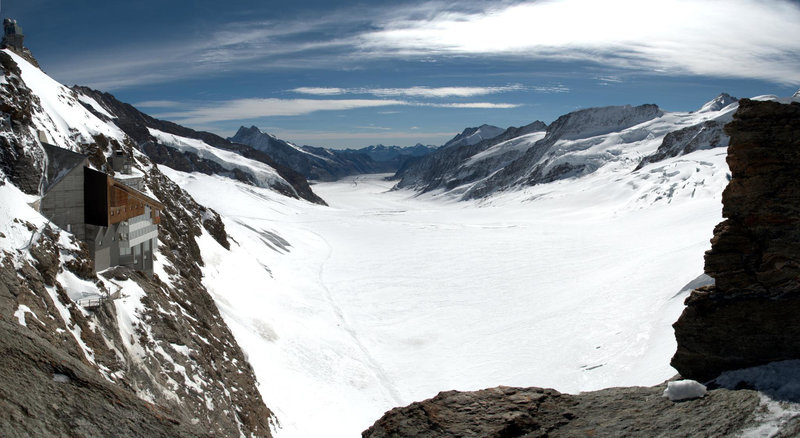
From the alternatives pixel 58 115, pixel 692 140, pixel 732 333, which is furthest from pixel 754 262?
pixel 692 140

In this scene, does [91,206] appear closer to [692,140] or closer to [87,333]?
[87,333]

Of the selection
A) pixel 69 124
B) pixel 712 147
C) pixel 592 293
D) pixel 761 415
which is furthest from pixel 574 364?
pixel 712 147

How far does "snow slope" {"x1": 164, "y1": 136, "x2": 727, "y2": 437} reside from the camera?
28.8 meters

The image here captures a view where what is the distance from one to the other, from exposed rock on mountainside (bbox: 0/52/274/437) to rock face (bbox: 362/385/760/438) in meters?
4.31

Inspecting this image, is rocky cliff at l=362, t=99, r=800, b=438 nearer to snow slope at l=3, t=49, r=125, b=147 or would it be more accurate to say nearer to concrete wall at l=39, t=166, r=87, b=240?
concrete wall at l=39, t=166, r=87, b=240

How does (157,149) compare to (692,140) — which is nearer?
(692,140)

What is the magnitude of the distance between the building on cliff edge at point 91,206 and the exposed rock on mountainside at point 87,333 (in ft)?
1.90

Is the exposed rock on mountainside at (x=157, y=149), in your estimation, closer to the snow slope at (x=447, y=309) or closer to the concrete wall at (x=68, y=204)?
the snow slope at (x=447, y=309)

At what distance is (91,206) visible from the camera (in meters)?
20.2

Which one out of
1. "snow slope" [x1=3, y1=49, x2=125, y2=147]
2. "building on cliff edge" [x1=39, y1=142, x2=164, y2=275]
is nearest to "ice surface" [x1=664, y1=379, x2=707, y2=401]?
"building on cliff edge" [x1=39, y1=142, x2=164, y2=275]

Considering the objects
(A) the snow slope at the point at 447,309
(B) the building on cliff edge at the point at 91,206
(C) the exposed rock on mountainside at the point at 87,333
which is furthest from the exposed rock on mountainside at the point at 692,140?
(B) the building on cliff edge at the point at 91,206

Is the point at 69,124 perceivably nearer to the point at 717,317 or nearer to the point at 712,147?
the point at 717,317

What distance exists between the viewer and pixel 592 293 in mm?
43688

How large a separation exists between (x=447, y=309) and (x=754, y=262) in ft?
121
